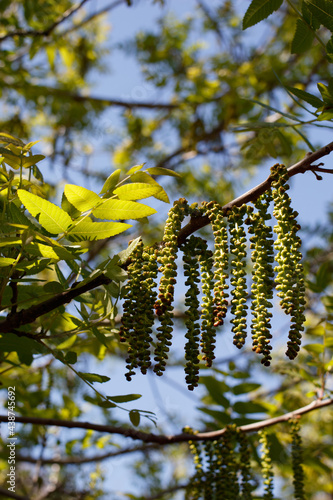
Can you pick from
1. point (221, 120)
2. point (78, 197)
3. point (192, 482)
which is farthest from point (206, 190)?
point (78, 197)

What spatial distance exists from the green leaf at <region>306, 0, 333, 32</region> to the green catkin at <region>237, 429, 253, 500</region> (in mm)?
1390

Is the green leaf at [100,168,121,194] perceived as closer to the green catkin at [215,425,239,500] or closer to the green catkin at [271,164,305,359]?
the green catkin at [271,164,305,359]

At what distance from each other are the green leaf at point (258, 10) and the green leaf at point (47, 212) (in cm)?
79

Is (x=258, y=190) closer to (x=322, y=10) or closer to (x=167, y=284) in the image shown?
(x=167, y=284)

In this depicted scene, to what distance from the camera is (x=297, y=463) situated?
69.7 inches

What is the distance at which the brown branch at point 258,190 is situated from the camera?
122 cm

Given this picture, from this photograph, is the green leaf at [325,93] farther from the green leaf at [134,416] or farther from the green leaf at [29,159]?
the green leaf at [134,416]

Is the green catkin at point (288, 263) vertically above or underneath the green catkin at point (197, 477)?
above

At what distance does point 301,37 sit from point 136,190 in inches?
30.0

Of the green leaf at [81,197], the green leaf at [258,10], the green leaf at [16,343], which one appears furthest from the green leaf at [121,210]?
the green leaf at [258,10]

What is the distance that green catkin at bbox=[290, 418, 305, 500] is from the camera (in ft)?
5.70

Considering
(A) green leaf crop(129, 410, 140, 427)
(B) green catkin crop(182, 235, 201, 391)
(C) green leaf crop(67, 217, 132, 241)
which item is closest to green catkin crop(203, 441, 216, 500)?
(A) green leaf crop(129, 410, 140, 427)

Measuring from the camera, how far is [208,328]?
1.13 meters

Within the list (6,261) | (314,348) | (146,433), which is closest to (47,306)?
(6,261)
